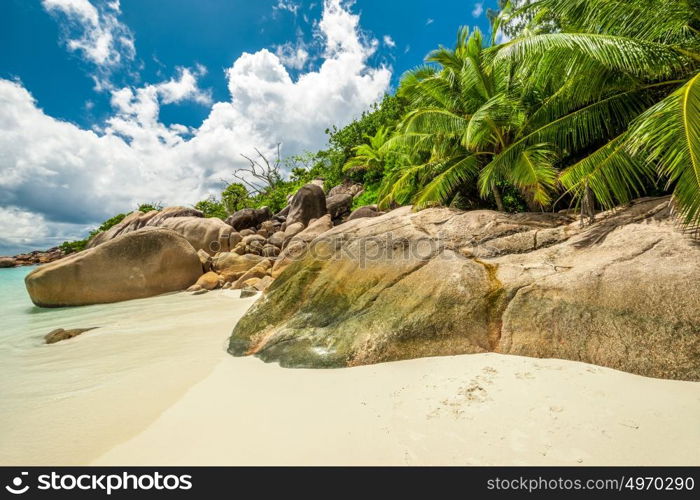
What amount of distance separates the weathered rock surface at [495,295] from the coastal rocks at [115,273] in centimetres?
650

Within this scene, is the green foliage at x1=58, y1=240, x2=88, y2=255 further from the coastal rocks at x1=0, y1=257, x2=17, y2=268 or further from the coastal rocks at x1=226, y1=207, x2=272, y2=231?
the coastal rocks at x1=226, y1=207, x2=272, y2=231

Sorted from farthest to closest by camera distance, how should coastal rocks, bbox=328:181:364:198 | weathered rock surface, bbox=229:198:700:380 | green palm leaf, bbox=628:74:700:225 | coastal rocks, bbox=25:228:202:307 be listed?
coastal rocks, bbox=328:181:364:198 → coastal rocks, bbox=25:228:202:307 → green palm leaf, bbox=628:74:700:225 → weathered rock surface, bbox=229:198:700:380

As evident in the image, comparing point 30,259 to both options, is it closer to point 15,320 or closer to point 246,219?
point 246,219

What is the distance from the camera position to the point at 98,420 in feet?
7.57

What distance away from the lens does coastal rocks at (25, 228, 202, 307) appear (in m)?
8.34

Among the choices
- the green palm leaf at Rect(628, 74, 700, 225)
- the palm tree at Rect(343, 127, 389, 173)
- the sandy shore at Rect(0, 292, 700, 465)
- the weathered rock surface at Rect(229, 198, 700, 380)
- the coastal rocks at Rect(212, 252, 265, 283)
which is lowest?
the sandy shore at Rect(0, 292, 700, 465)

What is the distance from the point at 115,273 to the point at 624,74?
39.9 feet

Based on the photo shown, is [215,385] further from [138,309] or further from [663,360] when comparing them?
[138,309]

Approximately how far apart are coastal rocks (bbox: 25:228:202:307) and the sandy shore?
6222 millimetres

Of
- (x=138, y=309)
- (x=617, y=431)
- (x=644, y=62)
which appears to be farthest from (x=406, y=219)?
(x=138, y=309)

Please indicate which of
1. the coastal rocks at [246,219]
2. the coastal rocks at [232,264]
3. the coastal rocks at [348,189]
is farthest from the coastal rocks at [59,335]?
the coastal rocks at [348,189]

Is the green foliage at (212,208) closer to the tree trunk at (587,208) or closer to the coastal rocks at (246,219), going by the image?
the coastal rocks at (246,219)

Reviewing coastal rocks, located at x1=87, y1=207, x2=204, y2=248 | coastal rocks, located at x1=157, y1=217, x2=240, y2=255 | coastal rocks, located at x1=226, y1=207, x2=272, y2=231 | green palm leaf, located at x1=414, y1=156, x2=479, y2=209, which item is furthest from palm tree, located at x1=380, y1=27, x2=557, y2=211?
coastal rocks, located at x1=87, y1=207, x2=204, y2=248
